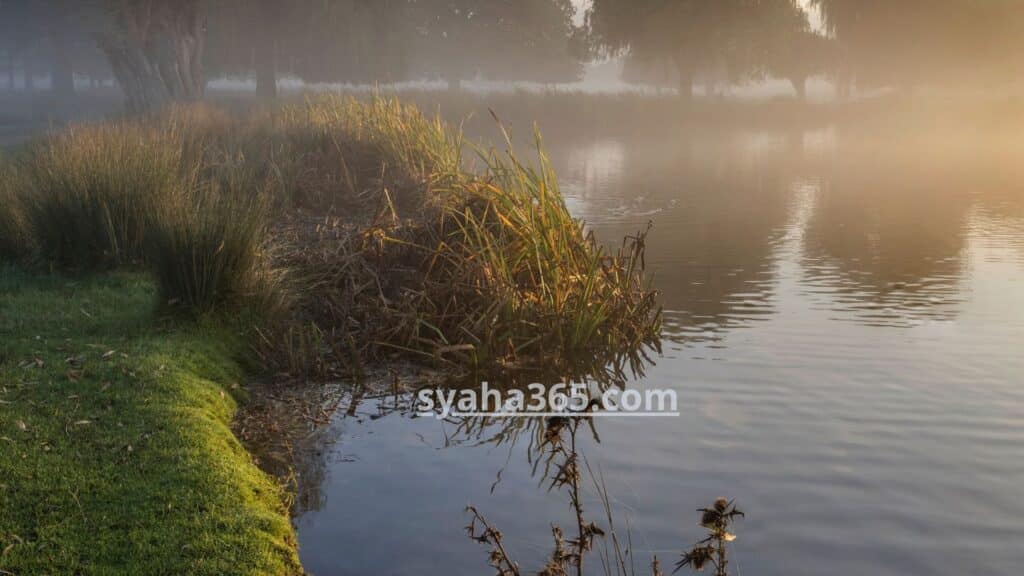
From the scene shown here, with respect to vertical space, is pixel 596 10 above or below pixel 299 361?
above

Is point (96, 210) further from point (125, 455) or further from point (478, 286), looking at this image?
point (125, 455)

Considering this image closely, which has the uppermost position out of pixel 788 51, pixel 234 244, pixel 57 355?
pixel 788 51

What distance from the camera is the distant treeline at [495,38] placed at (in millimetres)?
32125

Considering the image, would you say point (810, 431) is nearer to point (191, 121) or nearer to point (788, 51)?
point (191, 121)

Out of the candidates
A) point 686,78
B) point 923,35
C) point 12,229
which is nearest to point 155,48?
point 12,229

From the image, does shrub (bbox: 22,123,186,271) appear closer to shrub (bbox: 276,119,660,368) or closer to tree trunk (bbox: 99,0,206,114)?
shrub (bbox: 276,119,660,368)

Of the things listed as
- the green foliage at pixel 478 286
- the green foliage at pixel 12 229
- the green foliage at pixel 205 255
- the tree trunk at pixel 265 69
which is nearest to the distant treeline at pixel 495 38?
the tree trunk at pixel 265 69

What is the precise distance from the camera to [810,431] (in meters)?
7.03

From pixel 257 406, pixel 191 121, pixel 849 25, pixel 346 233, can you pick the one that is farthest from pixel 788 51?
pixel 257 406

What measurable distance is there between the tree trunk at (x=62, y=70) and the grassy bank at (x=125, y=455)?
158 ft

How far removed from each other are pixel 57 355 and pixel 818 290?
26.9 feet

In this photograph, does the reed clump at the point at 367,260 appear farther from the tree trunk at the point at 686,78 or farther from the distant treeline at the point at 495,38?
the tree trunk at the point at 686,78

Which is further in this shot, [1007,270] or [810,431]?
[1007,270]

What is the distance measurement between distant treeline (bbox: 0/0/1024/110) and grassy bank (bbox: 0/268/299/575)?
22.5 metres
